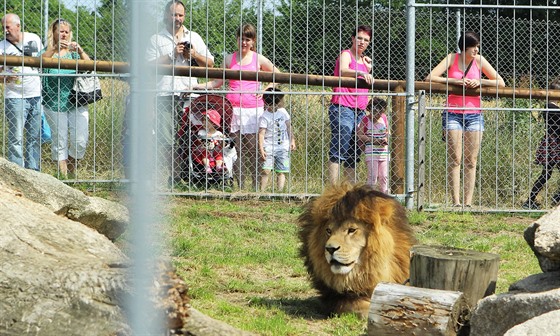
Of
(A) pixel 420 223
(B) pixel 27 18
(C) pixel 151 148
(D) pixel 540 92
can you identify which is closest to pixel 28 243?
(C) pixel 151 148

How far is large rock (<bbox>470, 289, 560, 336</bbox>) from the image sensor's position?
4402mm

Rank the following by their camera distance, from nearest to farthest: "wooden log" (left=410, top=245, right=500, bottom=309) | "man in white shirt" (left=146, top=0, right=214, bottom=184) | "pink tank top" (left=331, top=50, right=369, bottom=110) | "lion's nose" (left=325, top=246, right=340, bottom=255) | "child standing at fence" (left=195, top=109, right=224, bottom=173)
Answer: "wooden log" (left=410, top=245, right=500, bottom=309), "lion's nose" (left=325, top=246, right=340, bottom=255), "man in white shirt" (left=146, top=0, right=214, bottom=184), "pink tank top" (left=331, top=50, right=369, bottom=110), "child standing at fence" (left=195, top=109, right=224, bottom=173)

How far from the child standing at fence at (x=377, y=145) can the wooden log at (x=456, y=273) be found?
4676 millimetres

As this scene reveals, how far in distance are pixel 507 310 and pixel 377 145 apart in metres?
5.38

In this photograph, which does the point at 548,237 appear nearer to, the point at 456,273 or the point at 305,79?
the point at 456,273

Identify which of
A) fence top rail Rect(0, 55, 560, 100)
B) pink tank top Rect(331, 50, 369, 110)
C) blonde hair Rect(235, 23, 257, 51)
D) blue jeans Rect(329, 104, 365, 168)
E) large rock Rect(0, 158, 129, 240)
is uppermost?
blonde hair Rect(235, 23, 257, 51)

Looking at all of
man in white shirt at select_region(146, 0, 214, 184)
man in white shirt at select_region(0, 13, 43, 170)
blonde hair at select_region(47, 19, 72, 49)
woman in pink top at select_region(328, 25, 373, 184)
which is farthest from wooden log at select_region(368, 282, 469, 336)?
blonde hair at select_region(47, 19, 72, 49)

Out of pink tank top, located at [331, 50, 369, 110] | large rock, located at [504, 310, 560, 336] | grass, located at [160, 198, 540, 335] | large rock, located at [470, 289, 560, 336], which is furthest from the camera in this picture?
pink tank top, located at [331, 50, 369, 110]

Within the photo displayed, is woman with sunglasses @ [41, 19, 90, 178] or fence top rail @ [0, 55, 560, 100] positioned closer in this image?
fence top rail @ [0, 55, 560, 100]

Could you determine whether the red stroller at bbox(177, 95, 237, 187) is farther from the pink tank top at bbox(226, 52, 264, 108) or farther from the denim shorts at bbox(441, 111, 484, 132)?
the denim shorts at bbox(441, 111, 484, 132)

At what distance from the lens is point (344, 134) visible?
9.95m

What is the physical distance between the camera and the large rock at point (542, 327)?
3895mm

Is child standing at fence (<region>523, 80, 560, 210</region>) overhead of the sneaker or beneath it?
overhead

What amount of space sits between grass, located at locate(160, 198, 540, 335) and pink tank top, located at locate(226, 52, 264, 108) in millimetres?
1057
